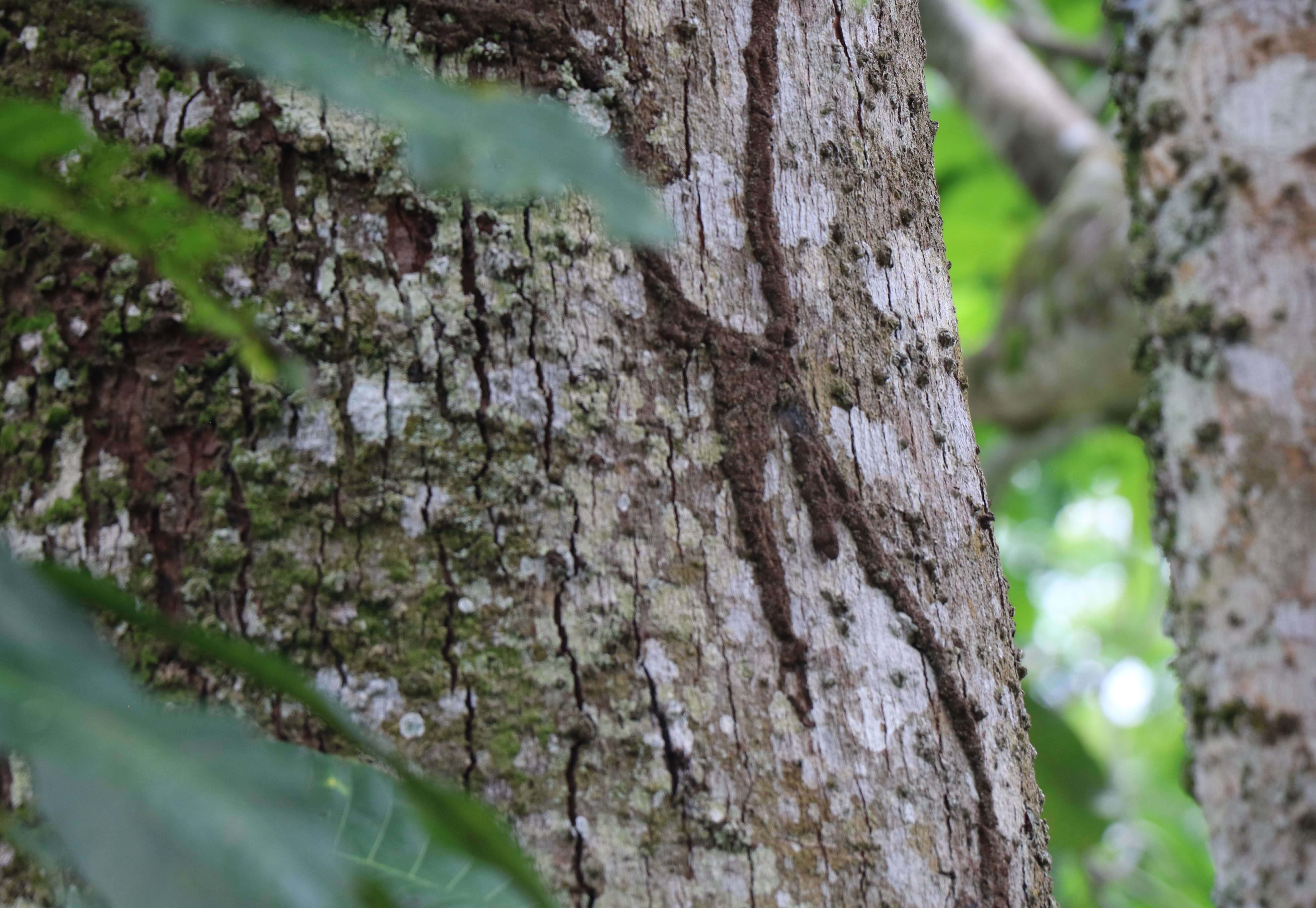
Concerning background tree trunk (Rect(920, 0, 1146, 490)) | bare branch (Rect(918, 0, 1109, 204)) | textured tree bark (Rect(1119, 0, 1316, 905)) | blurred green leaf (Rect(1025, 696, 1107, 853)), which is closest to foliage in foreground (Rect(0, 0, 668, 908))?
textured tree bark (Rect(1119, 0, 1316, 905))

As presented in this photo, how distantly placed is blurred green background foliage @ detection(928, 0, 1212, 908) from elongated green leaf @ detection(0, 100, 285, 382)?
180 cm

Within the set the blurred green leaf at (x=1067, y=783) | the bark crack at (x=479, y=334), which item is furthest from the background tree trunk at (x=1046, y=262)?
the bark crack at (x=479, y=334)

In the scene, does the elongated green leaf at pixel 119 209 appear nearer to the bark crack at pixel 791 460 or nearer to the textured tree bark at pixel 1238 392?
the bark crack at pixel 791 460

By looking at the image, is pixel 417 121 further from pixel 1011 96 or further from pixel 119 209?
pixel 1011 96

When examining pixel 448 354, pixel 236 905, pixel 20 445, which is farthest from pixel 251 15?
pixel 20 445

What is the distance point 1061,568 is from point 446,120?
6136 mm

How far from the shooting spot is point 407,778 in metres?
0.40

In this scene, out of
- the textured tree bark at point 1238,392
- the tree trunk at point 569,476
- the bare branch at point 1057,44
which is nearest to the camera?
the tree trunk at point 569,476

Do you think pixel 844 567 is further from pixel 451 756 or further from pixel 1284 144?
pixel 1284 144

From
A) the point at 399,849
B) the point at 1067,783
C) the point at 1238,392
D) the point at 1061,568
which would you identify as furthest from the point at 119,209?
the point at 1061,568

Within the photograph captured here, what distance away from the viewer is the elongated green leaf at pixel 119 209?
0.39 m

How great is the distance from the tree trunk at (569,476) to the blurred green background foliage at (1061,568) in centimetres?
149

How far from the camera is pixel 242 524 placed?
2.10 ft

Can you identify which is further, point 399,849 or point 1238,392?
point 1238,392
